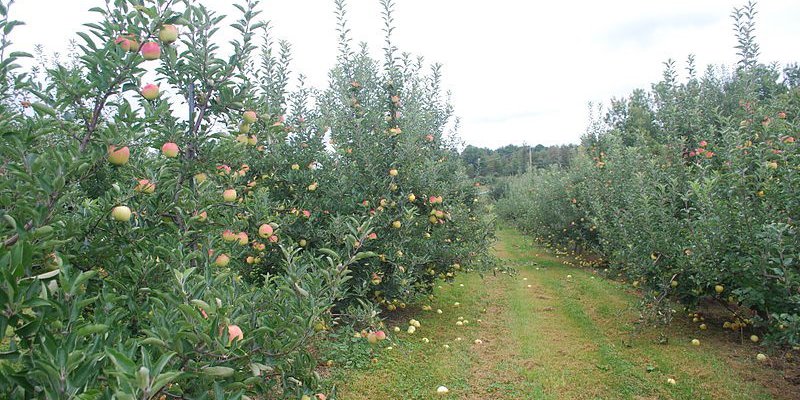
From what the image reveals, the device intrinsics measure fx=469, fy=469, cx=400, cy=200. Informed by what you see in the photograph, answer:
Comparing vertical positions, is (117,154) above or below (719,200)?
above

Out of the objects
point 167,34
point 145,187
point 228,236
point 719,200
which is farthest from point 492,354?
point 167,34

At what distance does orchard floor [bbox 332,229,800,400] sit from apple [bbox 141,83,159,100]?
2939mm

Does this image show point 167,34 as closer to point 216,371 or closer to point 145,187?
point 145,187

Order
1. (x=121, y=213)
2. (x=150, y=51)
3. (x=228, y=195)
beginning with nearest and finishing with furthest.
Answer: (x=121, y=213) < (x=150, y=51) < (x=228, y=195)

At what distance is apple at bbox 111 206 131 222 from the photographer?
1853 mm

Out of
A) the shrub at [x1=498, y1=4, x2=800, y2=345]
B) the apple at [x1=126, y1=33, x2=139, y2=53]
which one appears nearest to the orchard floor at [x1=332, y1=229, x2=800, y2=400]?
the shrub at [x1=498, y1=4, x2=800, y2=345]

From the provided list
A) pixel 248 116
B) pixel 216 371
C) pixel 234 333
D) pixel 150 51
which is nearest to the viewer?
pixel 216 371

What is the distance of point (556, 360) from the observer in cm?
515

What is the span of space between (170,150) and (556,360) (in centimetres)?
447

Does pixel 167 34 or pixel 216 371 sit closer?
pixel 216 371

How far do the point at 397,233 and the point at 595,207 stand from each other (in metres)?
5.56

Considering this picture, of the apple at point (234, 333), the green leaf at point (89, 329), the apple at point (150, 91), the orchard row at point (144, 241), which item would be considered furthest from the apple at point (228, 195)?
the green leaf at point (89, 329)

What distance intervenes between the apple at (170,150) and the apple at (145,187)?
0.24 m

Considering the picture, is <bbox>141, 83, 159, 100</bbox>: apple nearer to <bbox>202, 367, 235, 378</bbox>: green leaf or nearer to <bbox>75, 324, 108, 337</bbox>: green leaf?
<bbox>75, 324, 108, 337</bbox>: green leaf
